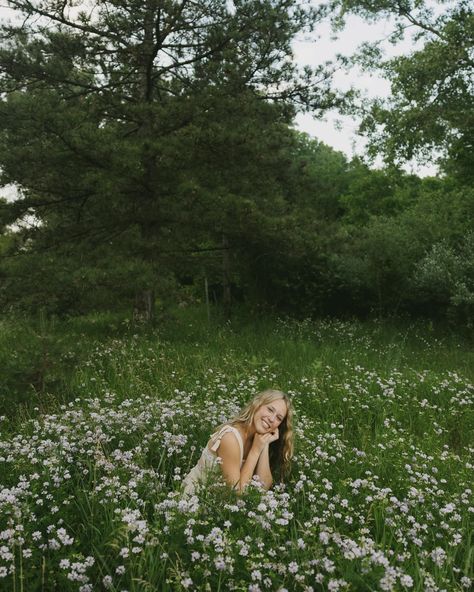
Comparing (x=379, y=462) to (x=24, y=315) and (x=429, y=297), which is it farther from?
(x=429, y=297)

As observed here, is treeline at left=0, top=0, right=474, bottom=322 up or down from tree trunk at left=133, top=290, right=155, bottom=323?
up

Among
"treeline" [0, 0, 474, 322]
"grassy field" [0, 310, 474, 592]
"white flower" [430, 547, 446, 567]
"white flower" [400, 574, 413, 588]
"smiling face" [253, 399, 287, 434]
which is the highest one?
"treeline" [0, 0, 474, 322]

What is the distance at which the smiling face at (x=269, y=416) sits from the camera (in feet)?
12.7

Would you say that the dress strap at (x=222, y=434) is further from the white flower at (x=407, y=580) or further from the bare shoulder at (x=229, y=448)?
the white flower at (x=407, y=580)

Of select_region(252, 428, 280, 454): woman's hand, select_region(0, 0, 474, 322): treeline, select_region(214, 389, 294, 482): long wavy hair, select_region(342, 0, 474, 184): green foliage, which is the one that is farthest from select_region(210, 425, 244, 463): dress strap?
select_region(342, 0, 474, 184): green foliage

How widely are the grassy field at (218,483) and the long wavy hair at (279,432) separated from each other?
5.4 inches

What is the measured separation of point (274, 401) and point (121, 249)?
244 inches

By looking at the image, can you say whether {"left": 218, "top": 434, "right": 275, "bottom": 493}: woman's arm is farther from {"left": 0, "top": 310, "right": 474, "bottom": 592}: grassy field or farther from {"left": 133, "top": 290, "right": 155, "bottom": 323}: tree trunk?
{"left": 133, "top": 290, "right": 155, "bottom": 323}: tree trunk

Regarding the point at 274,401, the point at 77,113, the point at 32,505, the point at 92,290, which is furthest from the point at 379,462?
the point at 77,113

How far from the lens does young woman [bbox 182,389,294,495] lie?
11.6 feet

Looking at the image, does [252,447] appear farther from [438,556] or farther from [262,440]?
[438,556]

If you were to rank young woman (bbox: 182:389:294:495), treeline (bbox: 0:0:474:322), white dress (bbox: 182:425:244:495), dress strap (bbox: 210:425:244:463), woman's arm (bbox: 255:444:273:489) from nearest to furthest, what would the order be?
1. white dress (bbox: 182:425:244:495)
2. young woman (bbox: 182:389:294:495)
3. dress strap (bbox: 210:425:244:463)
4. woman's arm (bbox: 255:444:273:489)
5. treeline (bbox: 0:0:474:322)

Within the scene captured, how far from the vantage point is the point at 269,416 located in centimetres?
390

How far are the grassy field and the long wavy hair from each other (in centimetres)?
14
